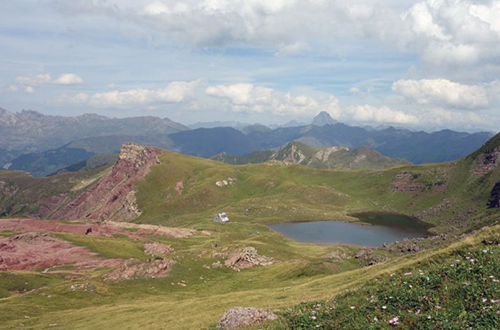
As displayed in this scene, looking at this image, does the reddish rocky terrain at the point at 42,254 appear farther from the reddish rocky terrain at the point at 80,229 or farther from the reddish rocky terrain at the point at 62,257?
the reddish rocky terrain at the point at 80,229

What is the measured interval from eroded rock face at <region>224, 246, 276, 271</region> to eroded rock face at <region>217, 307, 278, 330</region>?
214 feet

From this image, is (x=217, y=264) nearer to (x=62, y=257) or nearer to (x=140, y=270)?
(x=140, y=270)

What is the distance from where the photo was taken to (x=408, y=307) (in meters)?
19.6

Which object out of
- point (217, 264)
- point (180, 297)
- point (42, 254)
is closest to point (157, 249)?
point (217, 264)

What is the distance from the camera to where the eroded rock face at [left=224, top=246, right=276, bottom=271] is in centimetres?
9325

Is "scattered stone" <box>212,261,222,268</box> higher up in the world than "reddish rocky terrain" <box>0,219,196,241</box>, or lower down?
higher up

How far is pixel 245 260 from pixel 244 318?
231ft

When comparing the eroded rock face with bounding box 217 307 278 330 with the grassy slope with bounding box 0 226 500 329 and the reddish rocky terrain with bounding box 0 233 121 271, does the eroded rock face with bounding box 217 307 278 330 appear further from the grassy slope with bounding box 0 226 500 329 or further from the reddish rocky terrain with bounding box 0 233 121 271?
the reddish rocky terrain with bounding box 0 233 121 271

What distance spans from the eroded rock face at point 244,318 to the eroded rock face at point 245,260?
65225mm

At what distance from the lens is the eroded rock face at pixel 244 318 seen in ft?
86.0

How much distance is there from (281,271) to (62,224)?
100069 millimetres

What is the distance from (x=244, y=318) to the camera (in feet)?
87.9

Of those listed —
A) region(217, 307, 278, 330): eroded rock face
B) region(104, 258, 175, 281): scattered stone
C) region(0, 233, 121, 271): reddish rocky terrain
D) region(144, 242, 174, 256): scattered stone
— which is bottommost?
region(144, 242, 174, 256): scattered stone

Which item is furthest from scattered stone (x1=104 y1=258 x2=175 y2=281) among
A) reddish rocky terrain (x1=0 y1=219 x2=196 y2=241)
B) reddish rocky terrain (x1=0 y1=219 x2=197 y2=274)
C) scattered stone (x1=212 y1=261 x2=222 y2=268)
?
reddish rocky terrain (x1=0 y1=219 x2=196 y2=241)
